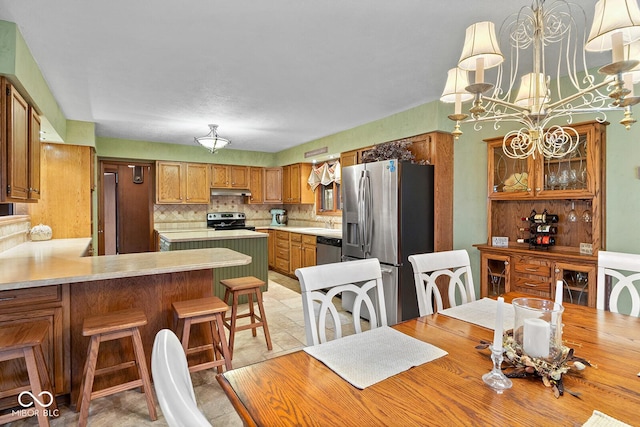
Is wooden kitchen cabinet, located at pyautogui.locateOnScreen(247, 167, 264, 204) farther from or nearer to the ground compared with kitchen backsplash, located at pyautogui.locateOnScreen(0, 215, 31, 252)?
farther from the ground

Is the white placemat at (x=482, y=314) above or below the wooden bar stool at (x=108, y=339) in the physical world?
above

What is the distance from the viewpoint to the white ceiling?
194 centimetres

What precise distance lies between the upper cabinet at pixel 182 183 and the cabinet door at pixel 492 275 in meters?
4.80

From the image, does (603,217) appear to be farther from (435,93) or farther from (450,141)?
(435,93)

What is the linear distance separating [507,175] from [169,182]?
17.1 ft

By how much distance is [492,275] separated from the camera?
333cm

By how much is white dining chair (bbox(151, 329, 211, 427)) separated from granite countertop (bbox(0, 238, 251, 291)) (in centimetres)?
160

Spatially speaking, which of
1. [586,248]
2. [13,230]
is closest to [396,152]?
[586,248]

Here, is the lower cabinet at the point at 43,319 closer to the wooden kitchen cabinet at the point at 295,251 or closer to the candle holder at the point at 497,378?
the candle holder at the point at 497,378

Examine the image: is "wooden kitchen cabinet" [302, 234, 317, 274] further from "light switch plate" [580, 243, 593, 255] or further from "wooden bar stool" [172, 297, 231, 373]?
"light switch plate" [580, 243, 593, 255]

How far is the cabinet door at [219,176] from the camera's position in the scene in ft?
20.7

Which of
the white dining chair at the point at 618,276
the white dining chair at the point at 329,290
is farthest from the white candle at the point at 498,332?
the white dining chair at the point at 618,276

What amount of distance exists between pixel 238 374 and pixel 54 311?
1668 mm

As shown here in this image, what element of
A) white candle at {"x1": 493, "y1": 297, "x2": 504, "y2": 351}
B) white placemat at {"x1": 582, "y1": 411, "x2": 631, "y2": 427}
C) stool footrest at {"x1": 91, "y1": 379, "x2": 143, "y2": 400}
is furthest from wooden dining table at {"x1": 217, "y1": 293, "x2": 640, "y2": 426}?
stool footrest at {"x1": 91, "y1": 379, "x2": 143, "y2": 400}
